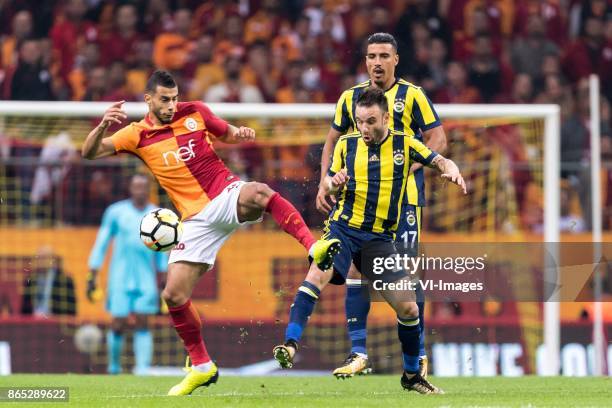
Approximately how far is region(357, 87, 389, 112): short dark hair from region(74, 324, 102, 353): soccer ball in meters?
6.35

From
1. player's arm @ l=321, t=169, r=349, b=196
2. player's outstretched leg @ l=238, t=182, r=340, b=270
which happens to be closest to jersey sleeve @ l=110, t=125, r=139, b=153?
player's outstretched leg @ l=238, t=182, r=340, b=270

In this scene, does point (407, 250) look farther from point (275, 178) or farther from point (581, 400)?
point (275, 178)

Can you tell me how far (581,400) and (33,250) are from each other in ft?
24.0

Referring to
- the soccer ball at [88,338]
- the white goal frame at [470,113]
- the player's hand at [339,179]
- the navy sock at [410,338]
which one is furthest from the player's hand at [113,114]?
the soccer ball at [88,338]

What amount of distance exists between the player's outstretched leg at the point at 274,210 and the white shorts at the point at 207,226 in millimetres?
64

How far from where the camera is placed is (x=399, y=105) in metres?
9.33

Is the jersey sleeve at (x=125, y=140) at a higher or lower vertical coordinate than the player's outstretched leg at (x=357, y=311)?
higher

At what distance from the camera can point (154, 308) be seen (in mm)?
13781

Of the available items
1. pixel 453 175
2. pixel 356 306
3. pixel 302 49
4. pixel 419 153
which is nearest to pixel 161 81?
pixel 419 153

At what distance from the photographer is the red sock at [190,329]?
9.00 metres

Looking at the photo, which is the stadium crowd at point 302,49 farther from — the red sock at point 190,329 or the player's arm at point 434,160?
the player's arm at point 434,160

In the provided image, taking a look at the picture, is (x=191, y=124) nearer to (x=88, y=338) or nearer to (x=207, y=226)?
(x=207, y=226)

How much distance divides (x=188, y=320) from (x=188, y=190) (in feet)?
2.88

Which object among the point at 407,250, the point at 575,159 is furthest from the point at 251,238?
the point at 407,250
